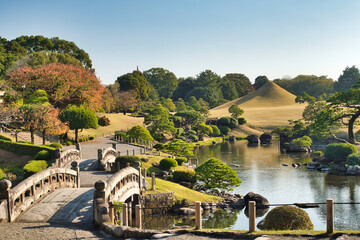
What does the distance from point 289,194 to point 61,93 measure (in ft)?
124

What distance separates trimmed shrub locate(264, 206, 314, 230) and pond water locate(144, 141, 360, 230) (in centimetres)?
457

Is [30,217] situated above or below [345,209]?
above

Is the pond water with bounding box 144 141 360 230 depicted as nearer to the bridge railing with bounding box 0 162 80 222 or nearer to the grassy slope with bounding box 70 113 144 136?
the bridge railing with bounding box 0 162 80 222

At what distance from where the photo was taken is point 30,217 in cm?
1444

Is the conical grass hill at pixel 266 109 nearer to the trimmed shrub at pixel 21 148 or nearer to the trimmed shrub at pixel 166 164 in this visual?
the trimmed shrub at pixel 166 164

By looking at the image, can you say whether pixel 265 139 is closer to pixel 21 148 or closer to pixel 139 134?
pixel 139 134

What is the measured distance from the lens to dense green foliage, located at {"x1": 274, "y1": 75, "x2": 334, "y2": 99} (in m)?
144

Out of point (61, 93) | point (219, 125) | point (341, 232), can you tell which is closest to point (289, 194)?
point (341, 232)

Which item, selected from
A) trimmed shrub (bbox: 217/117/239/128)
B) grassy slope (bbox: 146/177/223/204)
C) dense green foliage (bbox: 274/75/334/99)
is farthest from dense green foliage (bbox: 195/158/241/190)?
dense green foliage (bbox: 274/75/334/99)

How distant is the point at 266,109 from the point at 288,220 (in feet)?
345

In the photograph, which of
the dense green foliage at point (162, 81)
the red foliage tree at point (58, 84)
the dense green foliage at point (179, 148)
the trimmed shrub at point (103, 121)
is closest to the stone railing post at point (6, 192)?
the dense green foliage at point (179, 148)

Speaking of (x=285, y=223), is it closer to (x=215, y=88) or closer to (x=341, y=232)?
(x=341, y=232)

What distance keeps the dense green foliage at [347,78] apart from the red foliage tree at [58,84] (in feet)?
339

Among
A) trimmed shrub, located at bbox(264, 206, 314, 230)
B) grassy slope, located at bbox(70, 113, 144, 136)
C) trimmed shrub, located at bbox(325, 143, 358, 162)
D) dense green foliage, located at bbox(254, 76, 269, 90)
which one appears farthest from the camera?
dense green foliage, located at bbox(254, 76, 269, 90)
